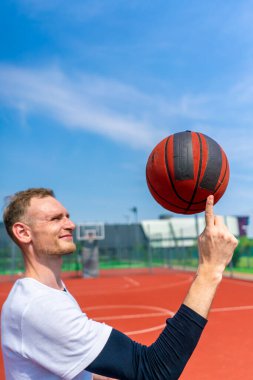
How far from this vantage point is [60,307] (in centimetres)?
160

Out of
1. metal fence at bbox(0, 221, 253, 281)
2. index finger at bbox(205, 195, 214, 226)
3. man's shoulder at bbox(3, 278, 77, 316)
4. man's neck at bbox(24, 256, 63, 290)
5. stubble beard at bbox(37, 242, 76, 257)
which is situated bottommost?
metal fence at bbox(0, 221, 253, 281)

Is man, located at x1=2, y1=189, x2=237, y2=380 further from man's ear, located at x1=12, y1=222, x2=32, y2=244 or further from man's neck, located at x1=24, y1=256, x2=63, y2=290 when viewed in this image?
man's ear, located at x1=12, y1=222, x2=32, y2=244

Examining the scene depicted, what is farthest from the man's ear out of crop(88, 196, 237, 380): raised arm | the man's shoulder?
crop(88, 196, 237, 380): raised arm

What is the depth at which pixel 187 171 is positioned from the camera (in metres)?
2.66

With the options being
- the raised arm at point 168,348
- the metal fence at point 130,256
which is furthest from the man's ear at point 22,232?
the metal fence at point 130,256

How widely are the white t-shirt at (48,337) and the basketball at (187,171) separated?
4.22 ft

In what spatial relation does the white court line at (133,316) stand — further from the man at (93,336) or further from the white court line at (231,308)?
the man at (93,336)

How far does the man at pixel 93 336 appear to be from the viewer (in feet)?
5.07

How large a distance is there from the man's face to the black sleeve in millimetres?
574

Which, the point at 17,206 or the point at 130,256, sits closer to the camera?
the point at 17,206

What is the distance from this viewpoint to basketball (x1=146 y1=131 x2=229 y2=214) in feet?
8.55

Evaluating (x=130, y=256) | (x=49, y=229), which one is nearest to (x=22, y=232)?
(x=49, y=229)

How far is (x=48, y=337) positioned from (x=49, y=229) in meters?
0.59

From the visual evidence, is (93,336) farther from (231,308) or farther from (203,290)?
(231,308)
